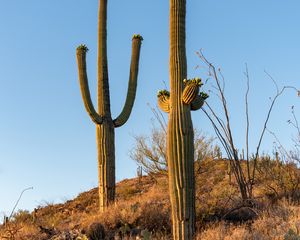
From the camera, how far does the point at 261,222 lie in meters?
9.35

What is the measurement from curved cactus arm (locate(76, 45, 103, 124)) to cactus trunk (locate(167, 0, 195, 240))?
436 centimetres

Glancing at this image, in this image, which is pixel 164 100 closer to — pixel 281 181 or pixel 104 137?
pixel 104 137

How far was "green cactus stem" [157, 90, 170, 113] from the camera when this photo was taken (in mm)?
9038

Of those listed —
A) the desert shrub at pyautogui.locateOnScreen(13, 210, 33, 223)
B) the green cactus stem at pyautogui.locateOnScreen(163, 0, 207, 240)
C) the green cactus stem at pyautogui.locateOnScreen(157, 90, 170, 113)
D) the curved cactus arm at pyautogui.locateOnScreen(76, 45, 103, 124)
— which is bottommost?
the desert shrub at pyautogui.locateOnScreen(13, 210, 33, 223)

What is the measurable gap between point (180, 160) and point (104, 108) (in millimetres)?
5081

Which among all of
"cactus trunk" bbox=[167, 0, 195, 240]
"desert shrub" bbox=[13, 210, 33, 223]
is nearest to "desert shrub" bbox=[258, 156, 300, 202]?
"cactus trunk" bbox=[167, 0, 195, 240]

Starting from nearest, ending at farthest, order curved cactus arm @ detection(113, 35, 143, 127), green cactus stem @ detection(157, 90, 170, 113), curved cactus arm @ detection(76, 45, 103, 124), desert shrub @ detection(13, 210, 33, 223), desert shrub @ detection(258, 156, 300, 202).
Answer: green cactus stem @ detection(157, 90, 170, 113), desert shrub @ detection(258, 156, 300, 202), curved cactus arm @ detection(76, 45, 103, 124), curved cactus arm @ detection(113, 35, 143, 127), desert shrub @ detection(13, 210, 33, 223)

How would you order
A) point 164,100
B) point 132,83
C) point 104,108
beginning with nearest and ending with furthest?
point 164,100, point 104,108, point 132,83

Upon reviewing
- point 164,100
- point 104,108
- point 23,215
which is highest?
point 104,108

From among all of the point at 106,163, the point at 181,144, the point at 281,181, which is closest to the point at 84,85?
the point at 106,163

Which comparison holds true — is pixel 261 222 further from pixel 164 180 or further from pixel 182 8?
pixel 164 180

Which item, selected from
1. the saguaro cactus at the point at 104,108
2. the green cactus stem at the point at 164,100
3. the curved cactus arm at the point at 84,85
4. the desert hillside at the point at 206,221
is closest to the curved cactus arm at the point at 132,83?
the saguaro cactus at the point at 104,108

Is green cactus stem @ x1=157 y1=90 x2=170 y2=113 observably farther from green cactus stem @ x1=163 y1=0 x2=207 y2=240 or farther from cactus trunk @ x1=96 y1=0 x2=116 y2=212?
cactus trunk @ x1=96 y1=0 x2=116 y2=212

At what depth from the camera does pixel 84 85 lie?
13.1m
